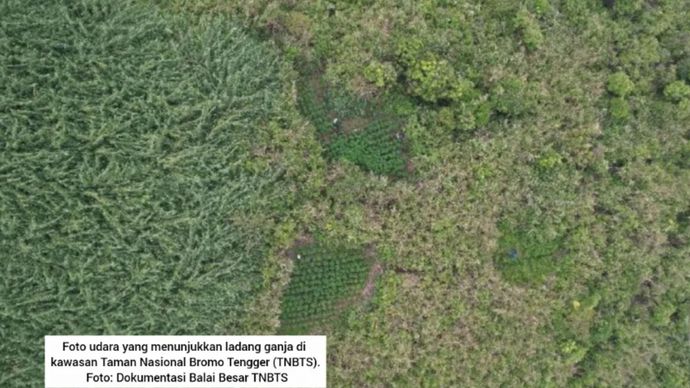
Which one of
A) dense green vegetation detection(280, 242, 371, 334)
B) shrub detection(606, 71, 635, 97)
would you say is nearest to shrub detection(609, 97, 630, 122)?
shrub detection(606, 71, 635, 97)

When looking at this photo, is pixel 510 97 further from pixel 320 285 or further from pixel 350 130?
pixel 320 285

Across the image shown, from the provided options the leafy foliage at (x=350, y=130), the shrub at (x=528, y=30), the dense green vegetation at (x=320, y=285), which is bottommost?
the dense green vegetation at (x=320, y=285)

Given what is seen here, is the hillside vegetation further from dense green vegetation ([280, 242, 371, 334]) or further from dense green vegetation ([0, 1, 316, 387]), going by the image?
dense green vegetation ([0, 1, 316, 387])

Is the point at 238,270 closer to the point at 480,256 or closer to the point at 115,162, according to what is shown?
the point at 115,162

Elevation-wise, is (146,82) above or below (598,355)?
above

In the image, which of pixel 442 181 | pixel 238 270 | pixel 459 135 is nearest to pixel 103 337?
pixel 238 270

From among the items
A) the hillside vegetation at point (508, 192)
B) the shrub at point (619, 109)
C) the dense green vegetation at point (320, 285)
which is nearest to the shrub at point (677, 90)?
the hillside vegetation at point (508, 192)

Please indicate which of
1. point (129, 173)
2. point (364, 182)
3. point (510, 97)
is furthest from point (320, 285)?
point (510, 97)

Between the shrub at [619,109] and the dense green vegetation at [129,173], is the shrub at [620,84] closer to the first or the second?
the shrub at [619,109]
